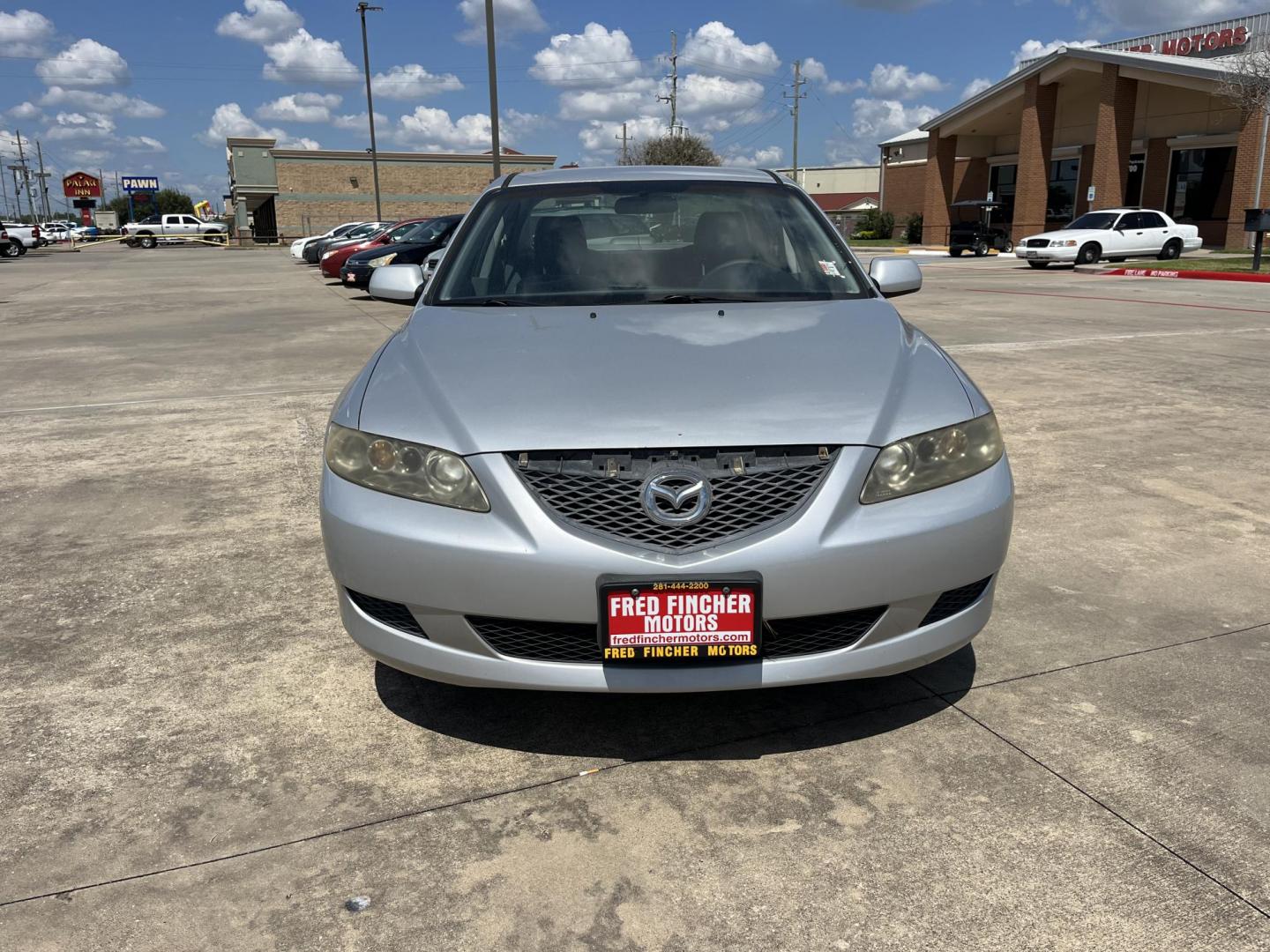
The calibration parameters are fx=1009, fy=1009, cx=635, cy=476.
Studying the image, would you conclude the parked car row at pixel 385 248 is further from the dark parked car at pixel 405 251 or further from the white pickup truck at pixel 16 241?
the white pickup truck at pixel 16 241

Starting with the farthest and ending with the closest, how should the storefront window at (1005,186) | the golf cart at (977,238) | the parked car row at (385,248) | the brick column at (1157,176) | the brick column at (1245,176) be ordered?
the storefront window at (1005,186)
the brick column at (1157,176)
the golf cart at (977,238)
the brick column at (1245,176)
the parked car row at (385,248)

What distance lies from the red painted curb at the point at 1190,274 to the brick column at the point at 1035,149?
488 inches

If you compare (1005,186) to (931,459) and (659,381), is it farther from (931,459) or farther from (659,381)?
(659,381)

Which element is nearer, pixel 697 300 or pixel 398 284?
pixel 697 300

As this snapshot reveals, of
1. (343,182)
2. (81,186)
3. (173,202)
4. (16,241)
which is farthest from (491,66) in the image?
(173,202)

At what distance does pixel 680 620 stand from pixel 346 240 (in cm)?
2693

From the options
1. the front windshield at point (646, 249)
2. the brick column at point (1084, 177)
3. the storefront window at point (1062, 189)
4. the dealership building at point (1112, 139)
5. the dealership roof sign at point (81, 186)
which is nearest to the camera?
the front windshield at point (646, 249)

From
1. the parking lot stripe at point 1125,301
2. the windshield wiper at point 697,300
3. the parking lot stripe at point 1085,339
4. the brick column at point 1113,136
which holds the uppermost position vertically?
the brick column at point 1113,136

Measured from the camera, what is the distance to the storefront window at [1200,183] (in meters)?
32.7

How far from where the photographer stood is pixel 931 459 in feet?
8.83

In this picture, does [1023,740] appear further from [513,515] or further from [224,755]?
[224,755]

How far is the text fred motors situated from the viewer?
2.43 metres

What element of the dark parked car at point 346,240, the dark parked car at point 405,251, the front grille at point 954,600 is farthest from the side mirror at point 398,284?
the dark parked car at point 346,240

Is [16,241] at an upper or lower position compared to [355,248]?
upper
